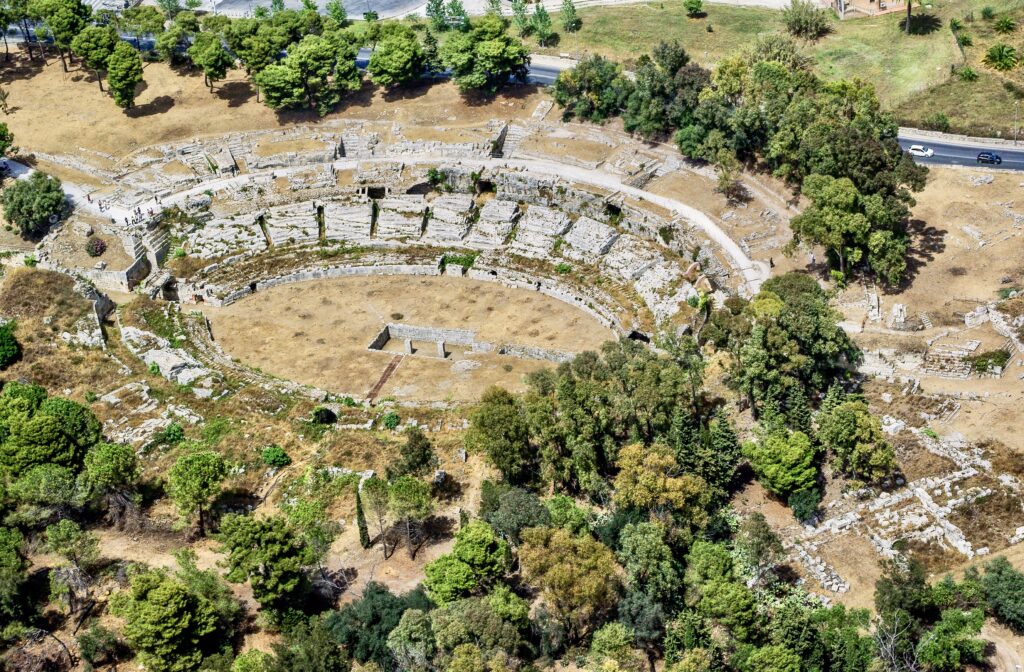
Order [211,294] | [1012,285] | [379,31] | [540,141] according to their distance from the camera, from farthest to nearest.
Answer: [379,31] → [540,141] → [211,294] → [1012,285]

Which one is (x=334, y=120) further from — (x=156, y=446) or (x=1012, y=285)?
(x=1012, y=285)

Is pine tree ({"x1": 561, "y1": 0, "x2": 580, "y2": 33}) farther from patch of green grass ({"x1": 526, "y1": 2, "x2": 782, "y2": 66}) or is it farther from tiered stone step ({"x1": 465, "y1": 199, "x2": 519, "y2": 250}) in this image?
tiered stone step ({"x1": 465, "y1": 199, "x2": 519, "y2": 250})

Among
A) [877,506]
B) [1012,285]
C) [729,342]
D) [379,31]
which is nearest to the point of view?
[877,506]

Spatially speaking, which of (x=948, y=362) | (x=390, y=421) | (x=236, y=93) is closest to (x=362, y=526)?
(x=390, y=421)

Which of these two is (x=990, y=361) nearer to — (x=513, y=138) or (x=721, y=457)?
(x=721, y=457)

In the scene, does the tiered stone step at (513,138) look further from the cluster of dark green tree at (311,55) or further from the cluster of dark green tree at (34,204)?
the cluster of dark green tree at (34,204)

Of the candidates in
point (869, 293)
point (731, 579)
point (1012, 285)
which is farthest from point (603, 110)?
point (731, 579)

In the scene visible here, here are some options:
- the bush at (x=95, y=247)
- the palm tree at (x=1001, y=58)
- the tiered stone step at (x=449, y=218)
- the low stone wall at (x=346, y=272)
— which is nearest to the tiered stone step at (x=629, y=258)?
the tiered stone step at (x=449, y=218)
